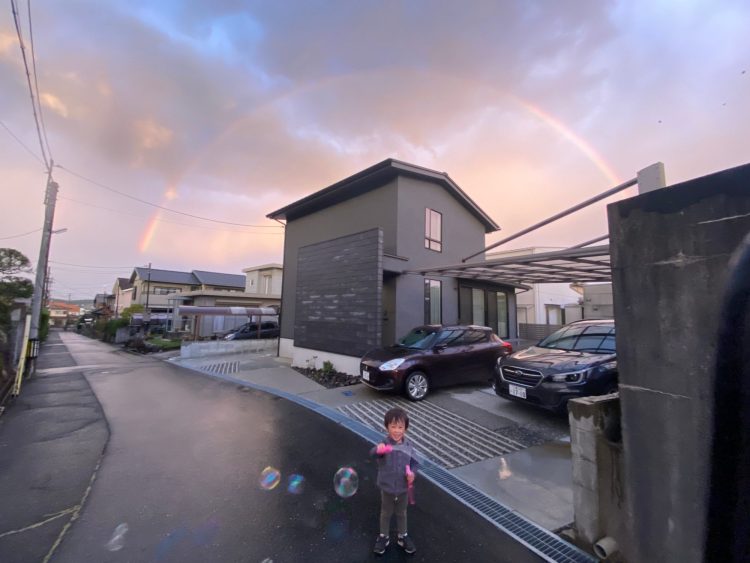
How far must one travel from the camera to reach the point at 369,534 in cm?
250

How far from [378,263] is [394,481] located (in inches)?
237

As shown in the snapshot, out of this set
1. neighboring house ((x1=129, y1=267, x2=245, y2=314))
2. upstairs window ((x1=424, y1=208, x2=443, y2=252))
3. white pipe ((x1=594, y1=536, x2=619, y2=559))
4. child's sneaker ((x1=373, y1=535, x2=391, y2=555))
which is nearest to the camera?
white pipe ((x1=594, y1=536, x2=619, y2=559))

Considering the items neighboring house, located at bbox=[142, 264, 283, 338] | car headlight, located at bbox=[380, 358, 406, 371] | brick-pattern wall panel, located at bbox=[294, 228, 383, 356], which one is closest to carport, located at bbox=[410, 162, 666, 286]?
brick-pattern wall panel, located at bbox=[294, 228, 383, 356]

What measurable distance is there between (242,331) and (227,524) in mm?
15757

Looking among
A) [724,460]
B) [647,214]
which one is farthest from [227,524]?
[647,214]

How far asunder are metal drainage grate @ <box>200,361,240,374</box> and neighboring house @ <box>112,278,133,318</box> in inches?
1459

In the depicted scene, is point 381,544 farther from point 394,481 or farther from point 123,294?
point 123,294

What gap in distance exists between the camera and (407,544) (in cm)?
232

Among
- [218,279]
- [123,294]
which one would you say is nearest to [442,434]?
[218,279]

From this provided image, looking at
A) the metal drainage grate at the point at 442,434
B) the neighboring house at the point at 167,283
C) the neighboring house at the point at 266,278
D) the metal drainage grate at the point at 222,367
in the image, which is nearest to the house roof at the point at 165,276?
the neighboring house at the point at 167,283

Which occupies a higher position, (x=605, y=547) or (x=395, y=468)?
(x=395, y=468)

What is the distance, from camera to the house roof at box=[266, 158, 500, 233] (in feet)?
31.2

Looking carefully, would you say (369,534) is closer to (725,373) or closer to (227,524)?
(227,524)

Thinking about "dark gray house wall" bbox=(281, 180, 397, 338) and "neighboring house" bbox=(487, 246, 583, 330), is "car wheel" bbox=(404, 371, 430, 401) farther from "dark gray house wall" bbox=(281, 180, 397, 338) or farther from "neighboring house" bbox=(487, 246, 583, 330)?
"neighboring house" bbox=(487, 246, 583, 330)
